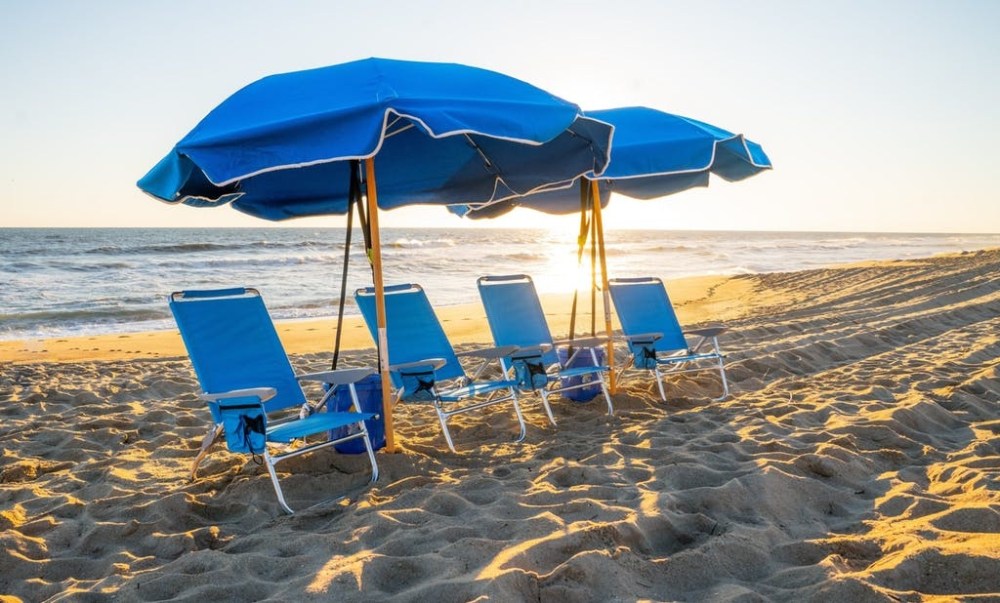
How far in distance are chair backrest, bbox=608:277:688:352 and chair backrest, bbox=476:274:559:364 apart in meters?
0.66

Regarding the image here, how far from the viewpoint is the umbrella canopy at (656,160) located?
503 centimetres

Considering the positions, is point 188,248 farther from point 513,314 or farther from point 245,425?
point 245,425

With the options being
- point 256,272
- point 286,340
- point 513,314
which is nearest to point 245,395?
point 513,314

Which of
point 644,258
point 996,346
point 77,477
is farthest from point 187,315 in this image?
point 644,258

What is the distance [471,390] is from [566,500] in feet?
5.10

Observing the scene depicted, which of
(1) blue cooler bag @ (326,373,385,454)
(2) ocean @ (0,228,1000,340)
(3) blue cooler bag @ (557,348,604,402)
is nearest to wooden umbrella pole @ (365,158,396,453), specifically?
(1) blue cooler bag @ (326,373,385,454)

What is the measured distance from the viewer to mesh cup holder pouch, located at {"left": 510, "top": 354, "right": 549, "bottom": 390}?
4.87m

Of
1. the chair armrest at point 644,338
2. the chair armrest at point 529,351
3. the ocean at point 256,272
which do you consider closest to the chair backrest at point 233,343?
the chair armrest at point 529,351

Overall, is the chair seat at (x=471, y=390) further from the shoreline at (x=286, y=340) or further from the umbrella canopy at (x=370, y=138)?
the shoreline at (x=286, y=340)

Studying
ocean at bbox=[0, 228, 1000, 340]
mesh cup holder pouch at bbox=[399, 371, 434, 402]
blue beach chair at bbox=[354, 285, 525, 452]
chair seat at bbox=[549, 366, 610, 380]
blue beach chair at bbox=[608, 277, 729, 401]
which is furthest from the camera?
ocean at bbox=[0, 228, 1000, 340]

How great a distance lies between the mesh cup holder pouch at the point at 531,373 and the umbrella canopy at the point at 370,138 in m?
1.14

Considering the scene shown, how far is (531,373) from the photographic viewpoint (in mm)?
4879

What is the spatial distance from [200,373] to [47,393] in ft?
9.54

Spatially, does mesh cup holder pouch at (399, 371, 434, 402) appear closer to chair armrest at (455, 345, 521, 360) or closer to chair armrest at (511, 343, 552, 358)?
chair armrest at (455, 345, 521, 360)
